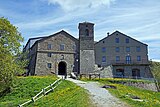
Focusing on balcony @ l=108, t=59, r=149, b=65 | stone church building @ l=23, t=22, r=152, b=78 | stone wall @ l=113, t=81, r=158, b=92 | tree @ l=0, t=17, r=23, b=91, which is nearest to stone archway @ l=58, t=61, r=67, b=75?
stone church building @ l=23, t=22, r=152, b=78

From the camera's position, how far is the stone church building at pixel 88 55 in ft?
165

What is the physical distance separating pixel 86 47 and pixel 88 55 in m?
1.77

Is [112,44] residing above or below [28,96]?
above

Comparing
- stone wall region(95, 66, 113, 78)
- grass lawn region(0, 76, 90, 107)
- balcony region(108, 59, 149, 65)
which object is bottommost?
grass lawn region(0, 76, 90, 107)

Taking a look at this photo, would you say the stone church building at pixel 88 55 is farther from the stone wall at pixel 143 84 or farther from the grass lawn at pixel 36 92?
the grass lawn at pixel 36 92

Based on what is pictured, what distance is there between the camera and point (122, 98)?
19.0m

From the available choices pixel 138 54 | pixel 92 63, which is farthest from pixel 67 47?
pixel 138 54

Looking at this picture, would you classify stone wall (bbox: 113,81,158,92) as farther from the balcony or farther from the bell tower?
the bell tower

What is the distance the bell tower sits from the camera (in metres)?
51.4

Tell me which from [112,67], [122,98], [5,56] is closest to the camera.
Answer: [122,98]

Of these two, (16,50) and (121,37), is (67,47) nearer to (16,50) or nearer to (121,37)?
(121,37)

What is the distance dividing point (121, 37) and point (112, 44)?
2.67 metres

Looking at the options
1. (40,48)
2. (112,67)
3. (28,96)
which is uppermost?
(40,48)

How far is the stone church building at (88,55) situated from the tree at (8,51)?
2091 cm
